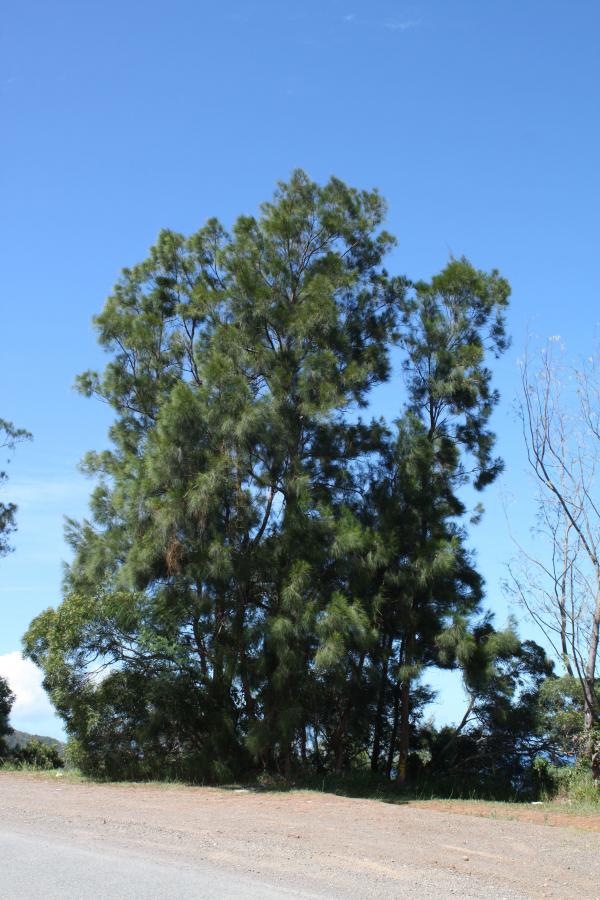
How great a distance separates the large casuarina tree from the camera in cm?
1574

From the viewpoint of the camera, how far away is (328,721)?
1764 cm

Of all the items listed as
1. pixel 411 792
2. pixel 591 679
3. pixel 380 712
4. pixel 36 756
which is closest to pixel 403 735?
pixel 380 712

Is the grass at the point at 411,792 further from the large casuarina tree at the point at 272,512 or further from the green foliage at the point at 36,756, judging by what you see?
the green foliage at the point at 36,756

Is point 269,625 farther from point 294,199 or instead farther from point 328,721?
point 294,199

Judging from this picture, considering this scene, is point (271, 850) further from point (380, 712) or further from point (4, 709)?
point (4, 709)

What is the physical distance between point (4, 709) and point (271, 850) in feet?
48.9

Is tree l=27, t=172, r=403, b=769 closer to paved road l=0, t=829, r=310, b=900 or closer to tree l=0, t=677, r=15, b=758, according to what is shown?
tree l=0, t=677, r=15, b=758

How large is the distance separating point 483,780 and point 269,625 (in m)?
6.50

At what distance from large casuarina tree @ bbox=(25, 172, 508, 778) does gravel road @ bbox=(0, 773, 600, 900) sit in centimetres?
278

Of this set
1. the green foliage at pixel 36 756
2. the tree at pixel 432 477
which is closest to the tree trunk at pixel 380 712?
the tree at pixel 432 477

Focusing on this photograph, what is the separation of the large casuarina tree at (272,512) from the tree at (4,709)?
526 centimetres

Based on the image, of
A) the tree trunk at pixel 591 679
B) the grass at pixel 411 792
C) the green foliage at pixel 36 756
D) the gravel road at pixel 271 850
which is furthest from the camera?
the green foliage at pixel 36 756

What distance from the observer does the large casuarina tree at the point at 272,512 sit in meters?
15.7

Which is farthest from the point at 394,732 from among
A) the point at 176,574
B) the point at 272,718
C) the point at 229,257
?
the point at 229,257
